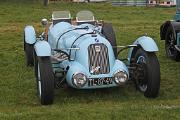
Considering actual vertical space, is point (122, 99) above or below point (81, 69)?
below

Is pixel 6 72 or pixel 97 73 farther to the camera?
pixel 6 72

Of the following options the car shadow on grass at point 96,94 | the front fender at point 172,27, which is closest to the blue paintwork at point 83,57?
the car shadow on grass at point 96,94

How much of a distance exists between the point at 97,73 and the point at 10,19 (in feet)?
52.6

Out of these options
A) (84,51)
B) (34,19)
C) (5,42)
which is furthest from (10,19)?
(84,51)

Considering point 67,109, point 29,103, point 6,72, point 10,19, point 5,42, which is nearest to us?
point 67,109

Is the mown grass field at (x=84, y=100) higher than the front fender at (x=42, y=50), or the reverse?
the front fender at (x=42, y=50)

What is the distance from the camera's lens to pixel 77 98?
7.73 m

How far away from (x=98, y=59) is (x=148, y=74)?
2.89ft

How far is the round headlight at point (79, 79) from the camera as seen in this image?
24.3 feet

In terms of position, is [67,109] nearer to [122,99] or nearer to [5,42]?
[122,99]

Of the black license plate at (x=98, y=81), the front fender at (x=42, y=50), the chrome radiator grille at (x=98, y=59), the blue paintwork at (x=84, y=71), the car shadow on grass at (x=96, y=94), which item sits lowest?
the car shadow on grass at (x=96, y=94)

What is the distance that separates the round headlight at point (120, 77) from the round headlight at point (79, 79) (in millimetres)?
537

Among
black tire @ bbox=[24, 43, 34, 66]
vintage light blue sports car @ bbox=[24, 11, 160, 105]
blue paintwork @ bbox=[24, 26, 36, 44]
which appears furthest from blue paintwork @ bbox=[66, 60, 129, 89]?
black tire @ bbox=[24, 43, 34, 66]

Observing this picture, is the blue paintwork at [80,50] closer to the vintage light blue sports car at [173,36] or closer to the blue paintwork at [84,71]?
Answer: the blue paintwork at [84,71]
